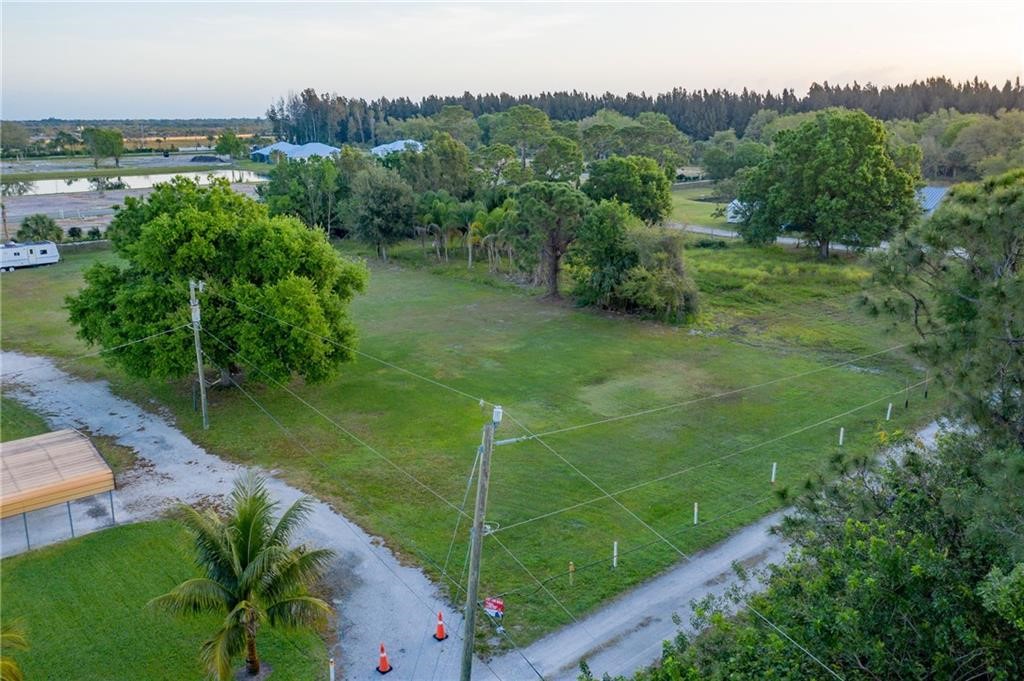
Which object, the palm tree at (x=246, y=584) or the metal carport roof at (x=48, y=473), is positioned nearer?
the palm tree at (x=246, y=584)

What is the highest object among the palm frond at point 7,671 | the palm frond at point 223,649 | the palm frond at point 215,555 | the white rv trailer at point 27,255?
the white rv trailer at point 27,255

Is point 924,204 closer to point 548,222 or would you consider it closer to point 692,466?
point 548,222

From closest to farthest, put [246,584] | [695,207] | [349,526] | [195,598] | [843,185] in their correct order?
[195,598] → [246,584] → [349,526] → [843,185] → [695,207]

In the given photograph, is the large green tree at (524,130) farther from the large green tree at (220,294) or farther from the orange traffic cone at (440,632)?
the orange traffic cone at (440,632)

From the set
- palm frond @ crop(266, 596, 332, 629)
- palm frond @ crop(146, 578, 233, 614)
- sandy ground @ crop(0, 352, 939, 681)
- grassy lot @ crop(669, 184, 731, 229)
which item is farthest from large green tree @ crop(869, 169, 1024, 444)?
grassy lot @ crop(669, 184, 731, 229)

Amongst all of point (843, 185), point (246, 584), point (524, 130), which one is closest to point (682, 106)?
point (524, 130)

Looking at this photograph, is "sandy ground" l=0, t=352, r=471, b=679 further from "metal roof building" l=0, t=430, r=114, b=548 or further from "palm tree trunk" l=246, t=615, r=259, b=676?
"palm tree trunk" l=246, t=615, r=259, b=676

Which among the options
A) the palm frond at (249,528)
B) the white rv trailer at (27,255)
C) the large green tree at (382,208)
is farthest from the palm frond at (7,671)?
the white rv trailer at (27,255)

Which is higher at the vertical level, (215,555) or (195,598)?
(215,555)
